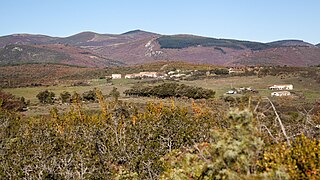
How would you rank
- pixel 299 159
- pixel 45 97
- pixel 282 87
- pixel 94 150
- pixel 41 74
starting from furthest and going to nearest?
1. pixel 41 74
2. pixel 45 97
3. pixel 282 87
4. pixel 94 150
5. pixel 299 159

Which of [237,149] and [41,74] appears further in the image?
[41,74]

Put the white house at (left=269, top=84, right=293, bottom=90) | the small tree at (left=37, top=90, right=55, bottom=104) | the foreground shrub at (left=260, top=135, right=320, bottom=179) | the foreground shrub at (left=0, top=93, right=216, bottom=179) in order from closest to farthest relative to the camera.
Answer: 1. the foreground shrub at (left=260, top=135, right=320, bottom=179)
2. the foreground shrub at (left=0, top=93, right=216, bottom=179)
3. the white house at (left=269, top=84, right=293, bottom=90)
4. the small tree at (left=37, top=90, right=55, bottom=104)

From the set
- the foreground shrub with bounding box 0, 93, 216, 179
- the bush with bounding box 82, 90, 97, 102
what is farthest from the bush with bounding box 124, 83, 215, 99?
the foreground shrub with bounding box 0, 93, 216, 179

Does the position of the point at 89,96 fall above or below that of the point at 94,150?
below

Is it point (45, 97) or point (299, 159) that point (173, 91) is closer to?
point (45, 97)

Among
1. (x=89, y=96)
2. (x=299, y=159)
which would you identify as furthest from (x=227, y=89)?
(x=299, y=159)

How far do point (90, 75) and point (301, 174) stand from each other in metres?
173

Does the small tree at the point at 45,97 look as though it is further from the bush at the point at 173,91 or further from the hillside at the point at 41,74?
the hillside at the point at 41,74

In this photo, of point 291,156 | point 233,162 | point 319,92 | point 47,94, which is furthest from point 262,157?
point 47,94

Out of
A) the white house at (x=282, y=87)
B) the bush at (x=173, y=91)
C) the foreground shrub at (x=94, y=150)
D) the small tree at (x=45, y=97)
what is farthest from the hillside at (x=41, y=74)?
the foreground shrub at (x=94, y=150)

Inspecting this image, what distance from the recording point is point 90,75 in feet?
589

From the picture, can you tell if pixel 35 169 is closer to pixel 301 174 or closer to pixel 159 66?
pixel 301 174

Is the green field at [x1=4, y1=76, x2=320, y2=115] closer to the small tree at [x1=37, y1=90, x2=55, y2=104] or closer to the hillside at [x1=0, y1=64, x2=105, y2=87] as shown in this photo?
the small tree at [x1=37, y1=90, x2=55, y2=104]

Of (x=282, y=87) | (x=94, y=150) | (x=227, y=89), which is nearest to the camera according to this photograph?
(x=94, y=150)
